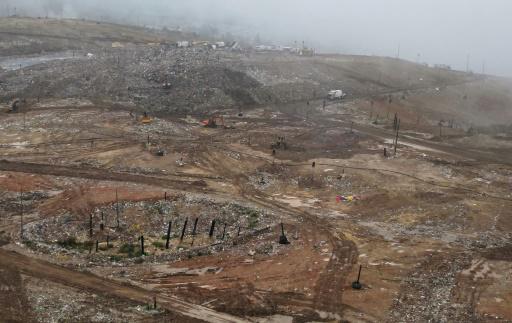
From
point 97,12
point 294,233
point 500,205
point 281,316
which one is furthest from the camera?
point 97,12

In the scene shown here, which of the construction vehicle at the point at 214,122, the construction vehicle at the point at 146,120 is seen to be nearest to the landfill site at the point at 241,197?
the construction vehicle at the point at 214,122

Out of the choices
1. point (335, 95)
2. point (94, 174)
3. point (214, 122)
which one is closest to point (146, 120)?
point (214, 122)

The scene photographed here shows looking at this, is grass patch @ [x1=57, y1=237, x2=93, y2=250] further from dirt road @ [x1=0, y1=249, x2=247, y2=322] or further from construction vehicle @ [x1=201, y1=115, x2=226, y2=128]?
construction vehicle @ [x1=201, y1=115, x2=226, y2=128]

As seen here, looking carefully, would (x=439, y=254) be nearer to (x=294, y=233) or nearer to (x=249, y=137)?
(x=294, y=233)

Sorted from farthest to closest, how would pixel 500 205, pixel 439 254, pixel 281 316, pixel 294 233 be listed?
pixel 500 205
pixel 294 233
pixel 439 254
pixel 281 316

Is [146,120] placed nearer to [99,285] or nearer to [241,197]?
[241,197]

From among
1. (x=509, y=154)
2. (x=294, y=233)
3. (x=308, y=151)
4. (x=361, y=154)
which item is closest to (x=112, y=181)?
(x=294, y=233)
